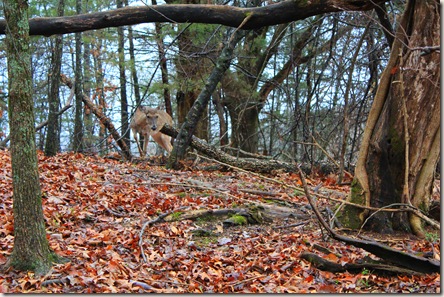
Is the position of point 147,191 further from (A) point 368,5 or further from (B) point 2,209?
(A) point 368,5

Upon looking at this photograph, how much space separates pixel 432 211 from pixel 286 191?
9.89ft

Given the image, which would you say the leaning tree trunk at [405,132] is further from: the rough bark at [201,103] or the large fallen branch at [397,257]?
the rough bark at [201,103]

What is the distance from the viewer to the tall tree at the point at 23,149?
165 inches

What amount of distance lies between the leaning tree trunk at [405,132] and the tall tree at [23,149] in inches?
160

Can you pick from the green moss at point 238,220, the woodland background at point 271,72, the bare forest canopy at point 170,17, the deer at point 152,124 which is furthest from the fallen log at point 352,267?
the deer at point 152,124

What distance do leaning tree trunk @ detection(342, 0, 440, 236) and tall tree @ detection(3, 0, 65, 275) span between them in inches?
160

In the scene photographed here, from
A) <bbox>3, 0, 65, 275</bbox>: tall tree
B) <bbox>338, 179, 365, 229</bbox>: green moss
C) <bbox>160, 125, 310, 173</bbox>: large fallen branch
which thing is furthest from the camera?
<bbox>160, 125, 310, 173</bbox>: large fallen branch

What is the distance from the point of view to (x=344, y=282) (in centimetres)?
472

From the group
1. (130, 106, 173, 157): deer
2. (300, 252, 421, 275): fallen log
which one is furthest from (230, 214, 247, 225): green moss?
(130, 106, 173, 157): deer

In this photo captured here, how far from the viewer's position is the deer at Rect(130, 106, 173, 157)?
47.7 feet

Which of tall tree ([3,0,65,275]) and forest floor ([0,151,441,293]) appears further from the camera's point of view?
forest floor ([0,151,441,293])

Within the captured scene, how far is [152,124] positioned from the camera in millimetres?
14531

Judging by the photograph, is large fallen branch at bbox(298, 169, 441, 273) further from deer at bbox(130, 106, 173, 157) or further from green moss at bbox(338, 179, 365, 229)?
deer at bbox(130, 106, 173, 157)

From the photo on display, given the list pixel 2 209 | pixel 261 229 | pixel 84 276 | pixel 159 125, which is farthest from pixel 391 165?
pixel 159 125
